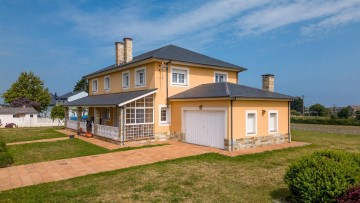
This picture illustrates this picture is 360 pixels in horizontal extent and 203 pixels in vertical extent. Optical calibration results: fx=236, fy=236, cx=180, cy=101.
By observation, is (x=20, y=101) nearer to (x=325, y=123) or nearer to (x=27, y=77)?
(x=27, y=77)

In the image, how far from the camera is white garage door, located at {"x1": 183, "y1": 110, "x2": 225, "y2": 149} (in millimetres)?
13703

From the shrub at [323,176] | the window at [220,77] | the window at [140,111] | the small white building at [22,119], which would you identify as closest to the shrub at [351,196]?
the shrub at [323,176]

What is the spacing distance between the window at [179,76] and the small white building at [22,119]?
28037mm

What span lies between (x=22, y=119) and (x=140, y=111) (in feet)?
106

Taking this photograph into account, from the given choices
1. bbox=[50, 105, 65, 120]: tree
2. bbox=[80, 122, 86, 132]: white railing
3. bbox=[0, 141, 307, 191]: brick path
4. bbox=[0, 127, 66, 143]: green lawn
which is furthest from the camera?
bbox=[50, 105, 65, 120]: tree

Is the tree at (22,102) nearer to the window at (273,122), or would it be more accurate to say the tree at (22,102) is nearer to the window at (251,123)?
the window at (251,123)

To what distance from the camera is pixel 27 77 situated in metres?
49.8

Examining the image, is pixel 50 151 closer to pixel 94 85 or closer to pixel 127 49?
pixel 127 49

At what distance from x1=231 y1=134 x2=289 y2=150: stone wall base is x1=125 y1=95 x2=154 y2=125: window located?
617 centimetres

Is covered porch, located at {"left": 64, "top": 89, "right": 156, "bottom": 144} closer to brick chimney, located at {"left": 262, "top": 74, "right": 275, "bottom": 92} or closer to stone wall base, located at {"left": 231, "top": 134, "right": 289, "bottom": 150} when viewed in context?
stone wall base, located at {"left": 231, "top": 134, "right": 289, "bottom": 150}

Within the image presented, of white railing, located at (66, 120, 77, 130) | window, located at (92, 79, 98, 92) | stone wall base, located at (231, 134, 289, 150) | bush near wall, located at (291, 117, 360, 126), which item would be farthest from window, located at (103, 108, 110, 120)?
bush near wall, located at (291, 117, 360, 126)

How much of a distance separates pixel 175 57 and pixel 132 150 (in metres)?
7.75

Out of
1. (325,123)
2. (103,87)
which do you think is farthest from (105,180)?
(325,123)

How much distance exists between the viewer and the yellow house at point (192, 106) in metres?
13.6
